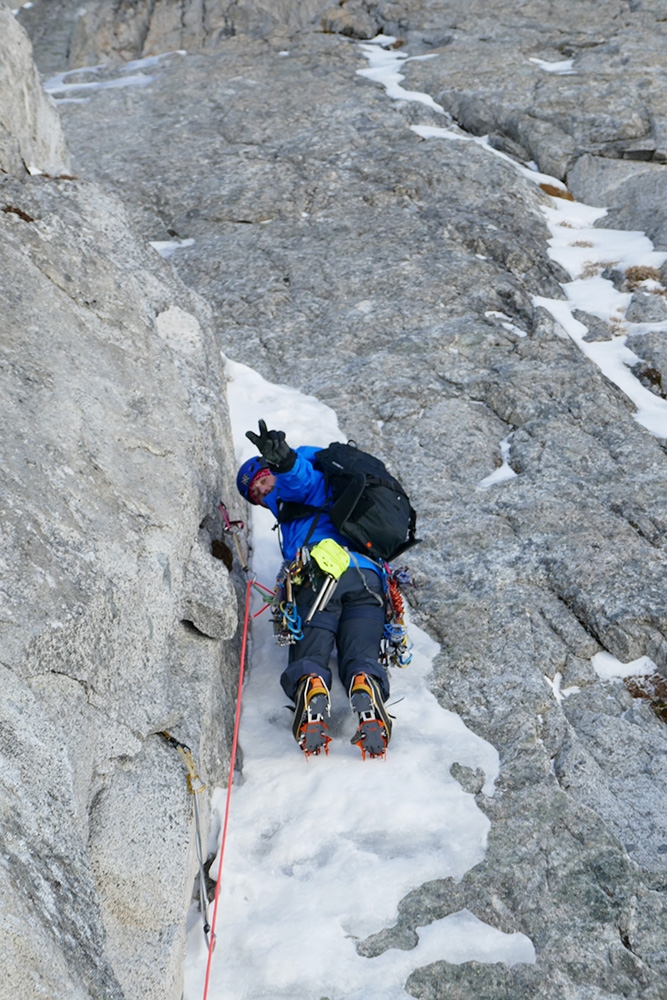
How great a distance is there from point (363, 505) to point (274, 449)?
0.98 m

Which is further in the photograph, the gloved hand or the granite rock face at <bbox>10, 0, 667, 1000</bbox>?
the gloved hand

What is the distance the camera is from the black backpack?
25.2 feet

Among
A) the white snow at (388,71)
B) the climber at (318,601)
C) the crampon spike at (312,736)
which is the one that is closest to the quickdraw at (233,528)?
the climber at (318,601)

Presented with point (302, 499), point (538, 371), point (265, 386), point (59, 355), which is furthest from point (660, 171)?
point (59, 355)

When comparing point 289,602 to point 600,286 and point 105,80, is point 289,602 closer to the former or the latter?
point 600,286

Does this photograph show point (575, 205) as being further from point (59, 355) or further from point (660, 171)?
point (59, 355)

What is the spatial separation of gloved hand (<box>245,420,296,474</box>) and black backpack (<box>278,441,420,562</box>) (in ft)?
1.48

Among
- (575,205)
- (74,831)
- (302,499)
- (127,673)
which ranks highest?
(74,831)

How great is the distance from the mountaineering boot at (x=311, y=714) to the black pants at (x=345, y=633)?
133 mm

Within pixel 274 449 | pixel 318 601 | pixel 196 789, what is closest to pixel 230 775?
pixel 196 789

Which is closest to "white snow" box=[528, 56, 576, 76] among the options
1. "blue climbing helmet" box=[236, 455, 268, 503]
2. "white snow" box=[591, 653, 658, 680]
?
"blue climbing helmet" box=[236, 455, 268, 503]

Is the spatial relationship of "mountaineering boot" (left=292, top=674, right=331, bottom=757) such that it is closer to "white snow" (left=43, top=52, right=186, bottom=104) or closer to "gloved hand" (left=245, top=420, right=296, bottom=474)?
"gloved hand" (left=245, top=420, right=296, bottom=474)

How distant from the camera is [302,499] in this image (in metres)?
7.99

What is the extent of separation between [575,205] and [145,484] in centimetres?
1640
